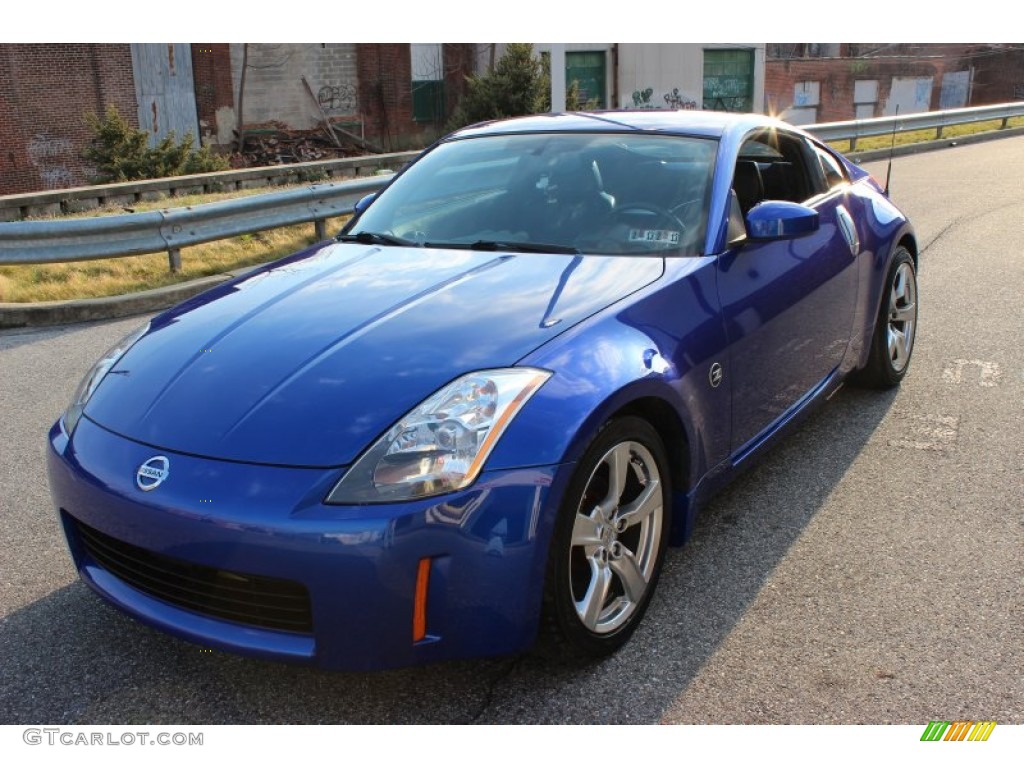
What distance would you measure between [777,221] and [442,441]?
1703 millimetres

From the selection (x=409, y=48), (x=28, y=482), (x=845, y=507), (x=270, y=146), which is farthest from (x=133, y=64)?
(x=845, y=507)

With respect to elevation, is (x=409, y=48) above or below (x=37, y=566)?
above

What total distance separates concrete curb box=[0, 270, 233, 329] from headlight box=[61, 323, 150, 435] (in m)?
4.48

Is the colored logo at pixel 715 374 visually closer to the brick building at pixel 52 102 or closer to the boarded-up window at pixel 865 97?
the brick building at pixel 52 102

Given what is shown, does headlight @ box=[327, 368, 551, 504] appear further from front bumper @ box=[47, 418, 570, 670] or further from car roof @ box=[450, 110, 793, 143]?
car roof @ box=[450, 110, 793, 143]

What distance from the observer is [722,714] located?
2529 millimetres

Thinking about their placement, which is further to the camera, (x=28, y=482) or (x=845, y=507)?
(x=28, y=482)

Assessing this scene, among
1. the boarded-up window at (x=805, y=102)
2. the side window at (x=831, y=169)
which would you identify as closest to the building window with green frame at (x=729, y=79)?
the boarded-up window at (x=805, y=102)

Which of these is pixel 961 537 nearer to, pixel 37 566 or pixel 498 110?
pixel 37 566

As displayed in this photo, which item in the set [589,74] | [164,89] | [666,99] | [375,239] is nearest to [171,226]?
[375,239]

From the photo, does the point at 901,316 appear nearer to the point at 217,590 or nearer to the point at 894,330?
the point at 894,330

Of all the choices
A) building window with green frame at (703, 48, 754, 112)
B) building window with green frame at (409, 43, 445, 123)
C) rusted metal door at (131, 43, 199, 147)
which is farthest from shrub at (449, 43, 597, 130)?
building window with green frame at (703, 48, 754, 112)

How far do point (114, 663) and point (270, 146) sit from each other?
26.8 m
